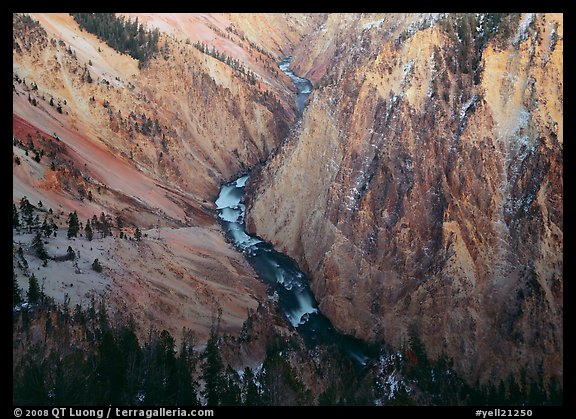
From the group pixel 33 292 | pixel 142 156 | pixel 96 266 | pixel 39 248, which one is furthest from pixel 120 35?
pixel 33 292

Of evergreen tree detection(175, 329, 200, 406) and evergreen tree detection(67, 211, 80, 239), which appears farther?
evergreen tree detection(67, 211, 80, 239)

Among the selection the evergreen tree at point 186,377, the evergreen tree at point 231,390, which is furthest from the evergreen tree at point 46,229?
the evergreen tree at point 231,390

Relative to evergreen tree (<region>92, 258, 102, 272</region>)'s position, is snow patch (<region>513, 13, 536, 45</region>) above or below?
above

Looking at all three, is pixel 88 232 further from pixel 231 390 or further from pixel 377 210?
pixel 377 210

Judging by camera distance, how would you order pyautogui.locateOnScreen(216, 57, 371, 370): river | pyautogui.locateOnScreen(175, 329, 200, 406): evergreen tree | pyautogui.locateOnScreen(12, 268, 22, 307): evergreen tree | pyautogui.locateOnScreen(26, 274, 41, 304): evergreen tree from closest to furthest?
pyautogui.locateOnScreen(175, 329, 200, 406): evergreen tree
pyautogui.locateOnScreen(12, 268, 22, 307): evergreen tree
pyautogui.locateOnScreen(26, 274, 41, 304): evergreen tree
pyautogui.locateOnScreen(216, 57, 371, 370): river

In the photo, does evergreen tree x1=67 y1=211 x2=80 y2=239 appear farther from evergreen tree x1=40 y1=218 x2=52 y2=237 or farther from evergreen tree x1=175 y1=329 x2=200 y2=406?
evergreen tree x1=175 y1=329 x2=200 y2=406

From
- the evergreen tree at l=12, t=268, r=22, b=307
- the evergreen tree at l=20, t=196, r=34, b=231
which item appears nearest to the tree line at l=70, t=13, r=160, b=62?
the evergreen tree at l=20, t=196, r=34, b=231

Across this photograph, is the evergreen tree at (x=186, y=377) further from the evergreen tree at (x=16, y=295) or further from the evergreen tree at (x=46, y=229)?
the evergreen tree at (x=46, y=229)
